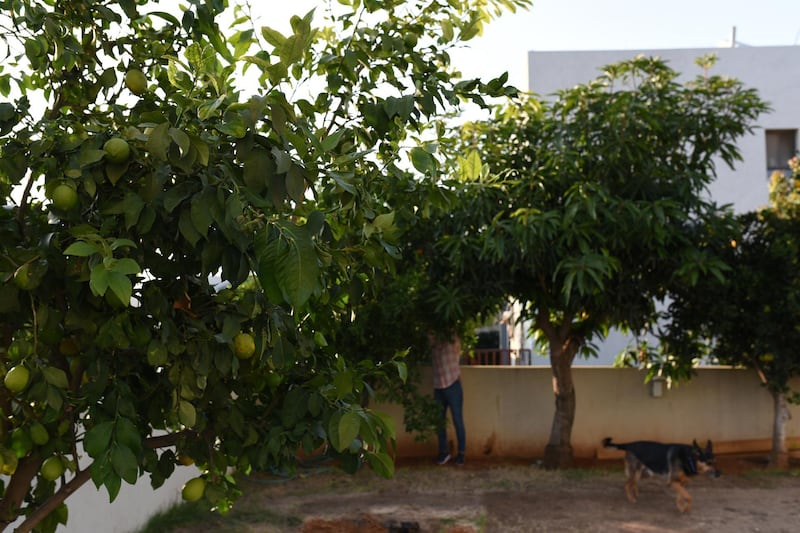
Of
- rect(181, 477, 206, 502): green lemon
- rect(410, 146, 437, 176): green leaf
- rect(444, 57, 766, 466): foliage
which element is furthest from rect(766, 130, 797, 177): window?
rect(181, 477, 206, 502): green lemon

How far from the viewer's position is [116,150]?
5.74 ft

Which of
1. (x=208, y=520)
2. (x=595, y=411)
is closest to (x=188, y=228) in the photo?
(x=208, y=520)

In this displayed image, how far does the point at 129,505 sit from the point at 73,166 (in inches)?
191

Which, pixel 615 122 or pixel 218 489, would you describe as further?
pixel 615 122

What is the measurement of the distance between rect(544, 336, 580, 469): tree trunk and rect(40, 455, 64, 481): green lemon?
835cm

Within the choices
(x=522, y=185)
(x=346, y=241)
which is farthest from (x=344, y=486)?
(x=346, y=241)

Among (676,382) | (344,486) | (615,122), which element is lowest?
(344,486)

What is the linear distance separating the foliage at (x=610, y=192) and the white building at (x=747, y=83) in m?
9.13

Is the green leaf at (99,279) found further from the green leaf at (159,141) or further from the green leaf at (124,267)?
the green leaf at (159,141)

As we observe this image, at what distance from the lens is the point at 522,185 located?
8.55 m

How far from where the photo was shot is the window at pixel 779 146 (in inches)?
742

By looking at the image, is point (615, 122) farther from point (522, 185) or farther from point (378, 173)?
point (378, 173)

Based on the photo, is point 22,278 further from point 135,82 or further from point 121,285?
point 135,82

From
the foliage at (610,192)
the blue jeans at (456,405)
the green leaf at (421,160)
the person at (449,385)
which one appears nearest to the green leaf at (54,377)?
the green leaf at (421,160)
